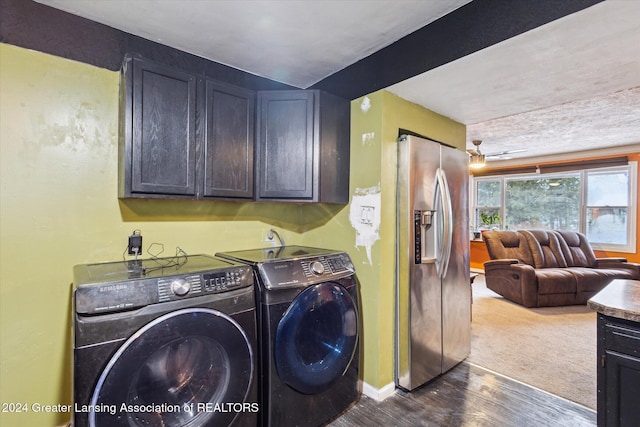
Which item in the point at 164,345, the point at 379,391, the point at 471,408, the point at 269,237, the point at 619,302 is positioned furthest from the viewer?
the point at 269,237

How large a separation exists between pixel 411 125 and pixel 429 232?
839 mm

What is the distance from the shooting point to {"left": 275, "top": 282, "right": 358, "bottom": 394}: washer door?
1.73 meters

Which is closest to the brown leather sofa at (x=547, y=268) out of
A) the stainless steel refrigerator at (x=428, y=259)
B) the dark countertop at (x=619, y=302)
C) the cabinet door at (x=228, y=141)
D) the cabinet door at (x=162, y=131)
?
the stainless steel refrigerator at (x=428, y=259)

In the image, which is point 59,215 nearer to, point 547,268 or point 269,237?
point 269,237

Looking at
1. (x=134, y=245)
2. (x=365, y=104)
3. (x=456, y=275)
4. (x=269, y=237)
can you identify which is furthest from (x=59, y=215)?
(x=456, y=275)

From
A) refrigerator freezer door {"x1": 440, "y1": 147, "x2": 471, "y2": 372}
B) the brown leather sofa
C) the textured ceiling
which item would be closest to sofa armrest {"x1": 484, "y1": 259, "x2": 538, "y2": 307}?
the brown leather sofa

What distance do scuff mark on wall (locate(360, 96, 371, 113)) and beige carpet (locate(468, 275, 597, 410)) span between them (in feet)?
7.72

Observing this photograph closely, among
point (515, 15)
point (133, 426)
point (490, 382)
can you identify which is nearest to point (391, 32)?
point (515, 15)

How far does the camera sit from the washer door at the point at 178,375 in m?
1.24

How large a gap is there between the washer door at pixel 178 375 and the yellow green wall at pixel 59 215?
0.76m

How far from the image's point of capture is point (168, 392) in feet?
4.66

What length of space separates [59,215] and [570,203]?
23.7 feet

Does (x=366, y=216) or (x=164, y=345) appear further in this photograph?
(x=366, y=216)

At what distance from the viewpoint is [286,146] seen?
2.21 m
